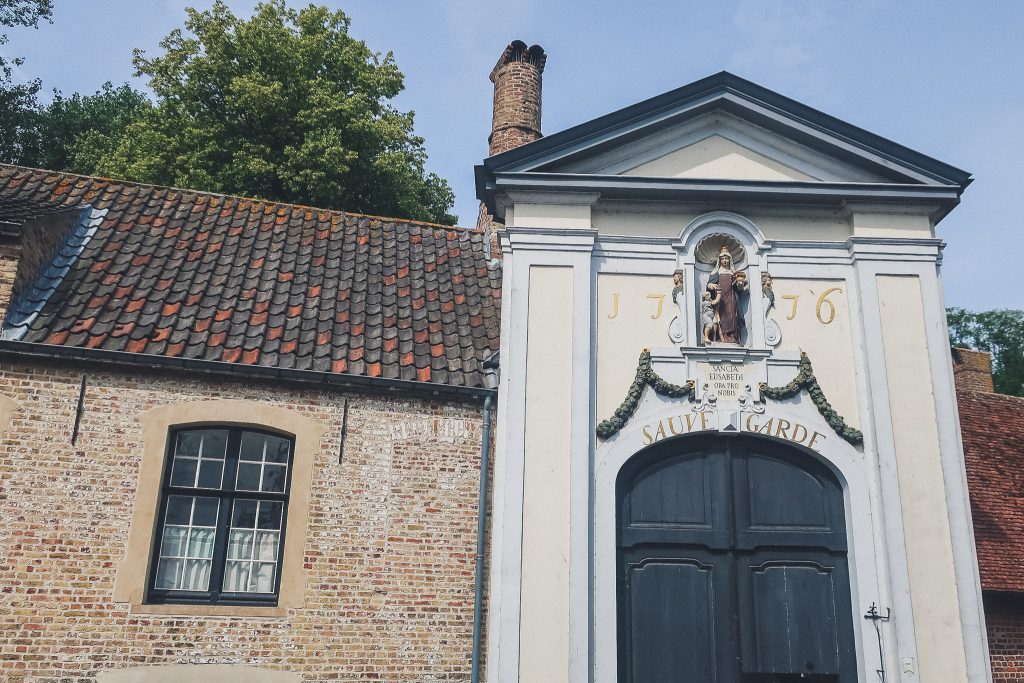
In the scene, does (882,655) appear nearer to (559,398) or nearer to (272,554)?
(559,398)

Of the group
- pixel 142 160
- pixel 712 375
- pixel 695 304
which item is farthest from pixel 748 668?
pixel 142 160

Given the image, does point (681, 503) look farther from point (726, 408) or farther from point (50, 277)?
point (50, 277)

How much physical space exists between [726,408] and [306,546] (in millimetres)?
4629

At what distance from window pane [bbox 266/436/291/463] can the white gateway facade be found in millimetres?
2287

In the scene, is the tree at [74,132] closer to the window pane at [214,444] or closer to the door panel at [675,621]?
the window pane at [214,444]

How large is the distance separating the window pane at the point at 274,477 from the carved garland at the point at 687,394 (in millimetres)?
3379

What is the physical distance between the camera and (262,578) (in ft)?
28.4

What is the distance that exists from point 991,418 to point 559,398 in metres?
8.97

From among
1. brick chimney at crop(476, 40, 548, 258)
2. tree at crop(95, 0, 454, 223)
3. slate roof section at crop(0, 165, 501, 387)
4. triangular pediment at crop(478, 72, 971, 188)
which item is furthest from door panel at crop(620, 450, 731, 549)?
tree at crop(95, 0, 454, 223)

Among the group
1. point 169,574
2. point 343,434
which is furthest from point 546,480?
point 169,574

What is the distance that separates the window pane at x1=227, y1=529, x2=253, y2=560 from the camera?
8.66m

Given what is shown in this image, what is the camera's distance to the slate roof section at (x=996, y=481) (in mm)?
10500

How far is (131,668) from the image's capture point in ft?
26.0

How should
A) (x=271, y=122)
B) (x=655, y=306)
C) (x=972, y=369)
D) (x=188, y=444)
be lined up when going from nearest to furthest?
(x=188, y=444)
(x=655, y=306)
(x=972, y=369)
(x=271, y=122)
